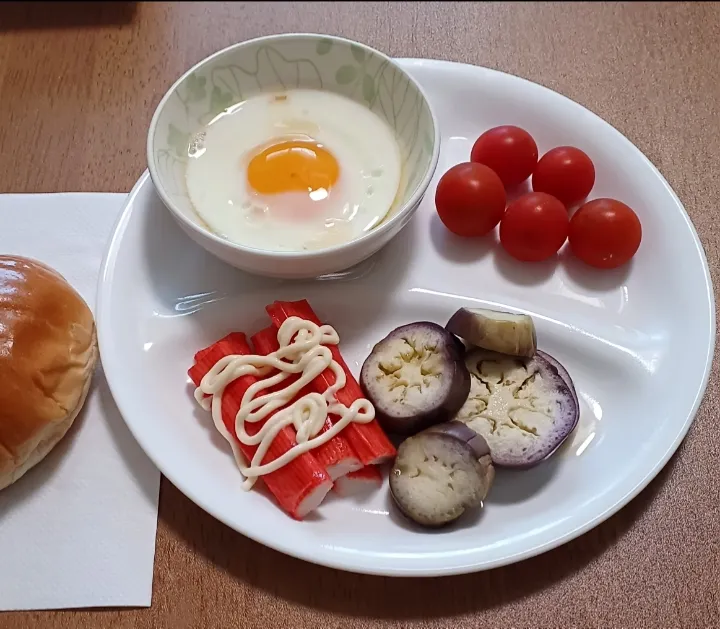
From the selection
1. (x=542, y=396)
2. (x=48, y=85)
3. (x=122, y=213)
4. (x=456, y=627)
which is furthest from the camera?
(x=48, y=85)

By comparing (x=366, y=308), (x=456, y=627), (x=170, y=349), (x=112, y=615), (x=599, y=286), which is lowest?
(x=112, y=615)

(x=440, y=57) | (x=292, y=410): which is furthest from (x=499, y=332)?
(x=440, y=57)

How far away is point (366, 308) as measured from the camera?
1.92 m

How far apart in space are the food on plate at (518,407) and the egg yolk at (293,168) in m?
0.67

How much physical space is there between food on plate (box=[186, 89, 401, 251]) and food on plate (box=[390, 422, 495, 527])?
0.60 metres

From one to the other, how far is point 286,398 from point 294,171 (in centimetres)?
70

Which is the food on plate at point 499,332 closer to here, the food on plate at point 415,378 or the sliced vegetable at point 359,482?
the food on plate at point 415,378

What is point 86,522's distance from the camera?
165 cm

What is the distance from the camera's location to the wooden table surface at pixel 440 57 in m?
1.57

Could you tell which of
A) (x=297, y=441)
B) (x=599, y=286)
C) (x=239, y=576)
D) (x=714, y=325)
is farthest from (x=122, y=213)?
(x=714, y=325)

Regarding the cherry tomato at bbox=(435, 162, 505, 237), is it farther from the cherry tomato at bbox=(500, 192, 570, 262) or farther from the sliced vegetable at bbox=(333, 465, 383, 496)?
the sliced vegetable at bbox=(333, 465, 383, 496)

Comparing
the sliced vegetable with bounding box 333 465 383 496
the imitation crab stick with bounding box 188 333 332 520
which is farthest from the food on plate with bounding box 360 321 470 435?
the imitation crab stick with bounding box 188 333 332 520

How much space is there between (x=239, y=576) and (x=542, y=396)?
83cm

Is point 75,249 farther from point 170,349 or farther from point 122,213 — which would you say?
point 170,349
